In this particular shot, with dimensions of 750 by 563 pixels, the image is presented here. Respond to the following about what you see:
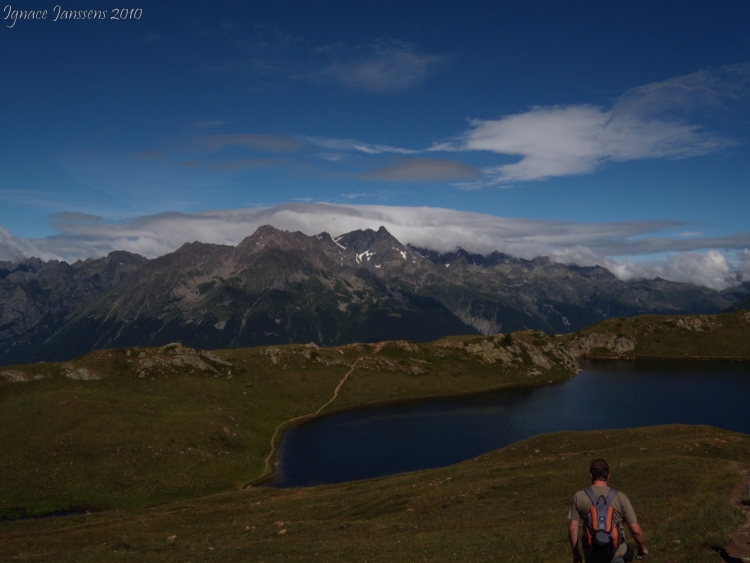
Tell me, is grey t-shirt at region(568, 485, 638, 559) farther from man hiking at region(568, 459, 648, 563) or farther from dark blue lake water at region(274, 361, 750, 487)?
dark blue lake water at region(274, 361, 750, 487)

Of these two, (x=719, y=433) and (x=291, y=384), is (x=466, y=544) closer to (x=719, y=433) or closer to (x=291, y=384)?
(x=719, y=433)

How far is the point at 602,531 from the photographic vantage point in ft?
48.5

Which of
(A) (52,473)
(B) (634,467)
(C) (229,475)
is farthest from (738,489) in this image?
(A) (52,473)

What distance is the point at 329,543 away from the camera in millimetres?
38688

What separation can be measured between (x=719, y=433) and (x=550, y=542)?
230ft

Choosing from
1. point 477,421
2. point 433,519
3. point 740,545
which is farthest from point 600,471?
point 477,421

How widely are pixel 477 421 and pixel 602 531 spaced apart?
416 feet

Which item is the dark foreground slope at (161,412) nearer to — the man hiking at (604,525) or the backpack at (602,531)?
the man hiking at (604,525)

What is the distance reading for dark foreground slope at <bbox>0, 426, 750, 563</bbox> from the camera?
3109cm

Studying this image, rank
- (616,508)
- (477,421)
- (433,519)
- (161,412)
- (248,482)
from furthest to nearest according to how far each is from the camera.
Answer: (477,421)
(161,412)
(248,482)
(433,519)
(616,508)

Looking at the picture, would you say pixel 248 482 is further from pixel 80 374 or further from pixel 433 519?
pixel 80 374

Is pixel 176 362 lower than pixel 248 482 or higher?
higher

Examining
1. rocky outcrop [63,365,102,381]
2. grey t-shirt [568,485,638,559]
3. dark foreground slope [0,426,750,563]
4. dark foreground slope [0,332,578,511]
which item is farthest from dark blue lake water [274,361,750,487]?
grey t-shirt [568,485,638,559]

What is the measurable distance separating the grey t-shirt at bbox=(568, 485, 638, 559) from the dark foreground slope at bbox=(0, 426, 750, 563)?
11.2m
